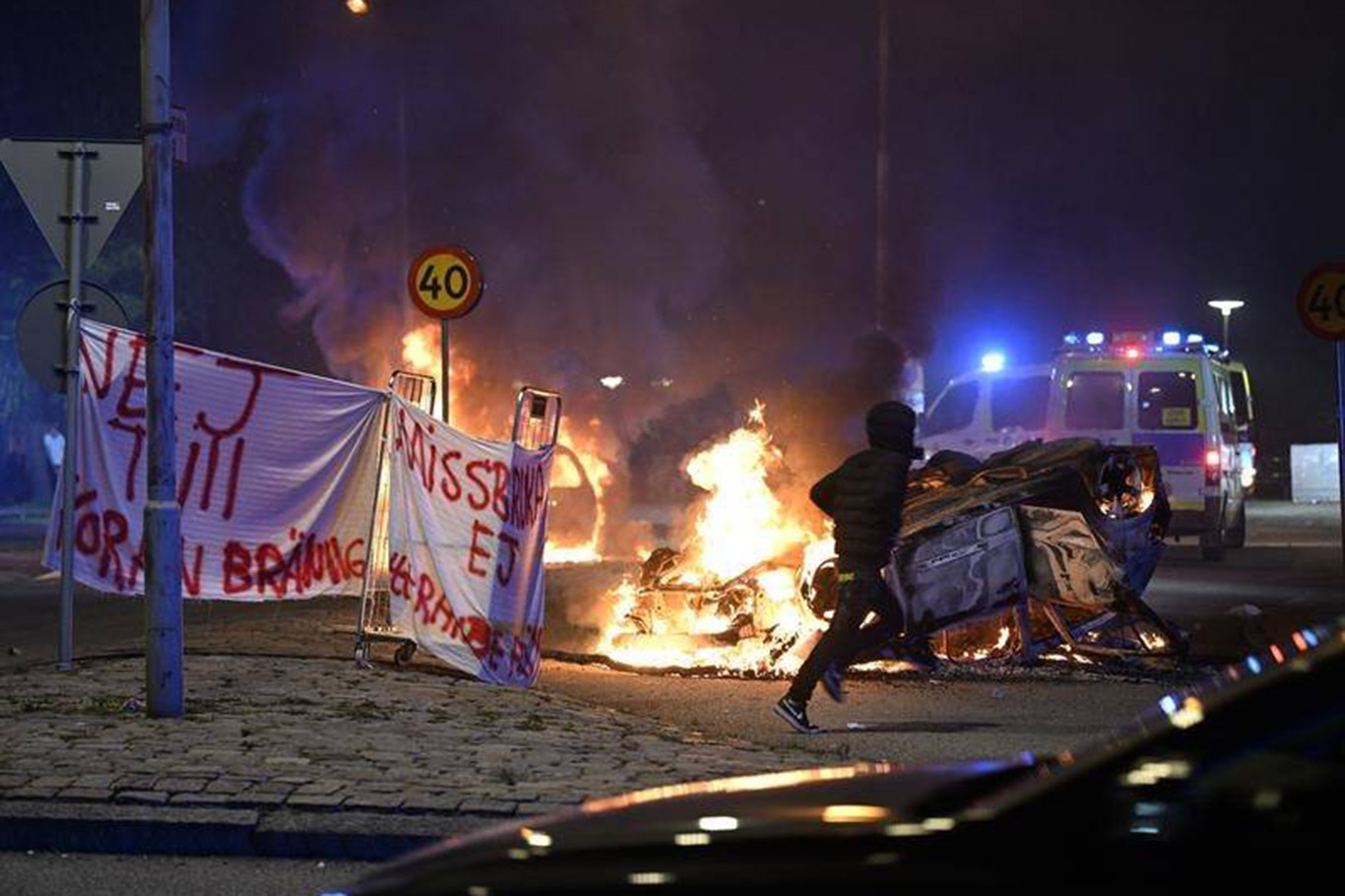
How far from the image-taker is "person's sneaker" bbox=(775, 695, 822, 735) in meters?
8.53

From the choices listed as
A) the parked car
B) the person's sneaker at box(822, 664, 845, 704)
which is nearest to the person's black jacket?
the person's sneaker at box(822, 664, 845, 704)

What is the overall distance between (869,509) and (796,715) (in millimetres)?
1098

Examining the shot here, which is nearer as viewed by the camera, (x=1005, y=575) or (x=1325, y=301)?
(x=1005, y=575)

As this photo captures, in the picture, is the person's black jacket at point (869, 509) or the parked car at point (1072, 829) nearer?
the parked car at point (1072, 829)

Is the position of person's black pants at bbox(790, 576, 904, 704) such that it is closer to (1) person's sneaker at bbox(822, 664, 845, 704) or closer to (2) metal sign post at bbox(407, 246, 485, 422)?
(1) person's sneaker at bbox(822, 664, 845, 704)

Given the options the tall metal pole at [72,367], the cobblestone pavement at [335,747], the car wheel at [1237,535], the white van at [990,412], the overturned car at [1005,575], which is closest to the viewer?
the cobblestone pavement at [335,747]

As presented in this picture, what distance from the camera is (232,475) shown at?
969cm

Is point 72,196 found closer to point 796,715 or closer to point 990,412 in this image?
point 796,715

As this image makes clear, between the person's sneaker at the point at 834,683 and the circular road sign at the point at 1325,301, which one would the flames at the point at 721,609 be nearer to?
the person's sneaker at the point at 834,683

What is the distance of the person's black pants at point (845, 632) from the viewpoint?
861cm

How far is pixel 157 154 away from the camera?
830 cm

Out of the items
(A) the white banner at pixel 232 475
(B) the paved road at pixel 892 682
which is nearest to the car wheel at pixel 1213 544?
(B) the paved road at pixel 892 682

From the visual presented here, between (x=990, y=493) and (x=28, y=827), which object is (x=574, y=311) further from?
(x=28, y=827)

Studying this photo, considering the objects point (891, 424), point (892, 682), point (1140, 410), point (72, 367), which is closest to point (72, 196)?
point (72, 367)
